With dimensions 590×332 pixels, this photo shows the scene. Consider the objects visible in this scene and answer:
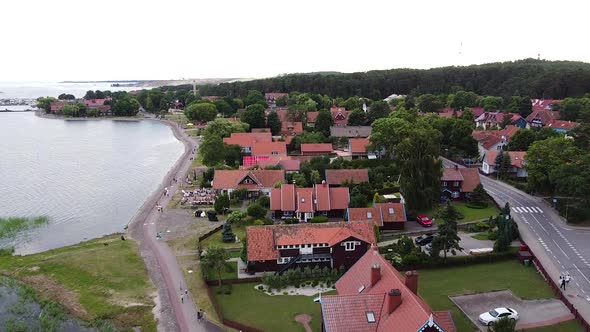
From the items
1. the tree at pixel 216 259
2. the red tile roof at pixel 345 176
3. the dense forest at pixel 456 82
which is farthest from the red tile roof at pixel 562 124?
the tree at pixel 216 259

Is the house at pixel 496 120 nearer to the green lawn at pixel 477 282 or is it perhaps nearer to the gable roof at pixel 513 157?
→ the gable roof at pixel 513 157

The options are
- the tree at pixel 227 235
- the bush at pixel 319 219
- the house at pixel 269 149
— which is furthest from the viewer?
the house at pixel 269 149

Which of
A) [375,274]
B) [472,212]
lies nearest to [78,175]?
[472,212]

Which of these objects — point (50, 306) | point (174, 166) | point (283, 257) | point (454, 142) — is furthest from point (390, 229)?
point (174, 166)

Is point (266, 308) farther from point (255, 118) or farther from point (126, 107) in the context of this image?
point (126, 107)

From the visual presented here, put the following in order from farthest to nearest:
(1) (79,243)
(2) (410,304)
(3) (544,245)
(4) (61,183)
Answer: (4) (61,183) → (1) (79,243) → (3) (544,245) → (2) (410,304)

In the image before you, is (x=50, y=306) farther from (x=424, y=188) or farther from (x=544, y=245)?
(x=544, y=245)
